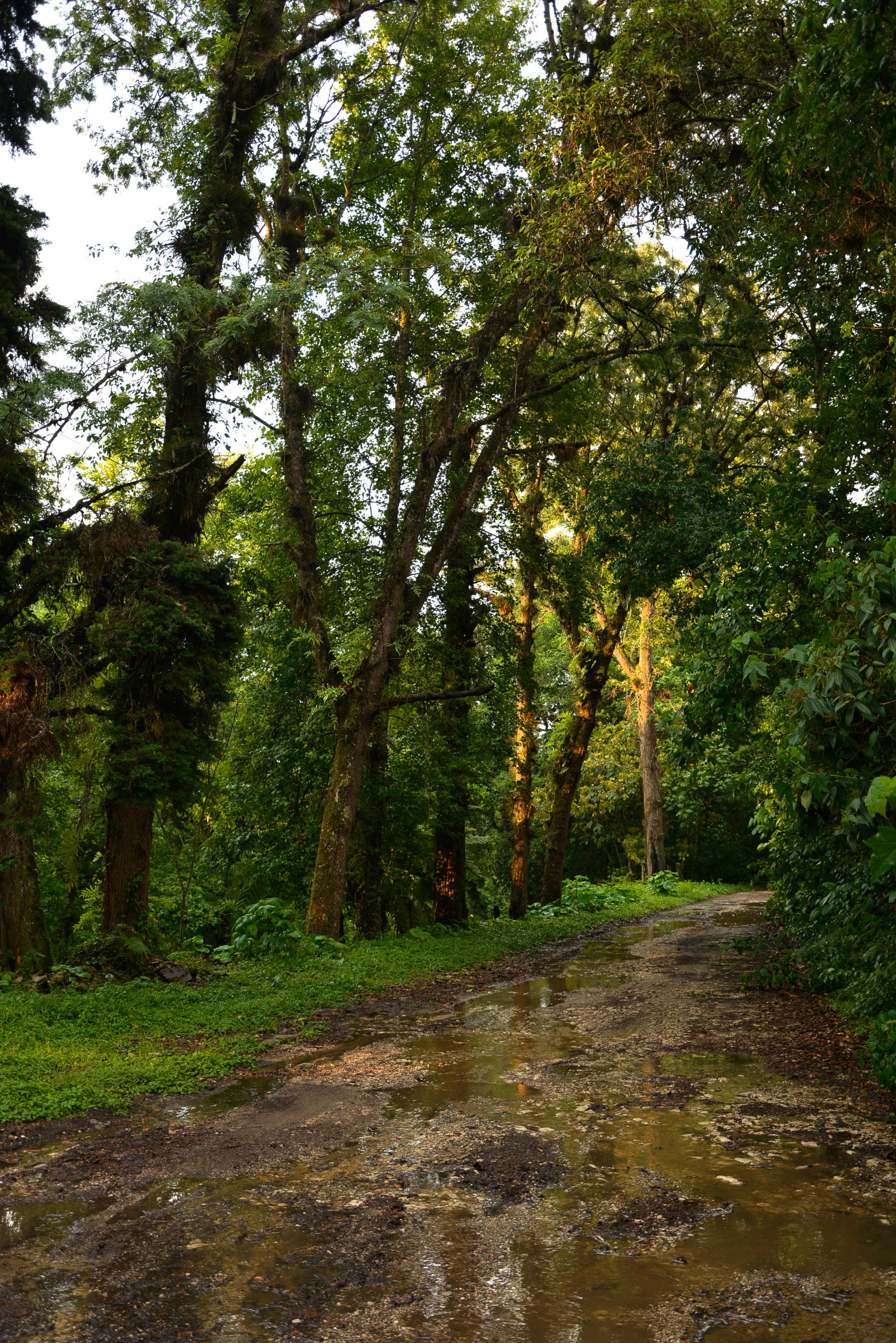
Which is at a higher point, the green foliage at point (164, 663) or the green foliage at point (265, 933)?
the green foliage at point (164, 663)

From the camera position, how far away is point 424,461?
1411 centimetres

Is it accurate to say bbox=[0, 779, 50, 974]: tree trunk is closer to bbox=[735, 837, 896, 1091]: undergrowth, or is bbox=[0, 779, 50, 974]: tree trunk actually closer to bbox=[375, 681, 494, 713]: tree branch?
bbox=[375, 681, 494, 713]: tree branch

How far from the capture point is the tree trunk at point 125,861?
1245 centimetres

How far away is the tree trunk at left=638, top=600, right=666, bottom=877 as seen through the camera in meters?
28.0

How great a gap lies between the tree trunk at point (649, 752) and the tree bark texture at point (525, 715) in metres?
5.47

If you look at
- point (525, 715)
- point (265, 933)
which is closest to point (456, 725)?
point (525, 715)

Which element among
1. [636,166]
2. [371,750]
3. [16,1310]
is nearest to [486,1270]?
[16,1310]

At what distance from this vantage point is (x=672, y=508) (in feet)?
49.1

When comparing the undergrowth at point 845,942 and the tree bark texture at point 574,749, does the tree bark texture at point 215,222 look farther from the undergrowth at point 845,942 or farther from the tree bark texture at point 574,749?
the tree bark texture at point 574,749

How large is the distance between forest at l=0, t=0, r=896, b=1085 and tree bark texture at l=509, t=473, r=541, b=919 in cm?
20

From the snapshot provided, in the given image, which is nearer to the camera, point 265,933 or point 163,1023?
point 163,1023

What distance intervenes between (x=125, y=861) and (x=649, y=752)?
19.1 metres

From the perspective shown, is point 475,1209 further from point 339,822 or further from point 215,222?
point 215,222

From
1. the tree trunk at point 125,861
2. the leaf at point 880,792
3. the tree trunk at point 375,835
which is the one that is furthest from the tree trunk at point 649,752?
the leaf at point 880,792
